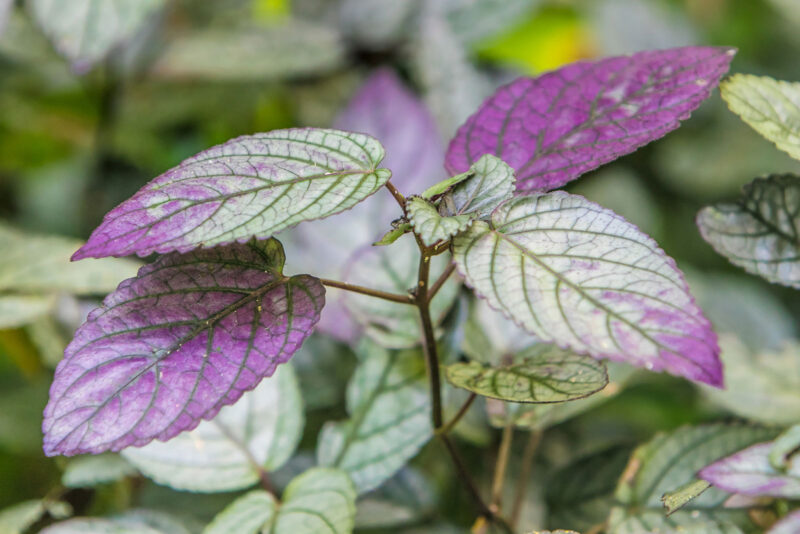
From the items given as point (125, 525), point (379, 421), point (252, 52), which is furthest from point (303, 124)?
point (125, 525)

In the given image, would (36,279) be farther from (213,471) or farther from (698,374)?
(698,374)

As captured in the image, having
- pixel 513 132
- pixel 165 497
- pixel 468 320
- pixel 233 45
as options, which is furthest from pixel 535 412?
pixel 233 45

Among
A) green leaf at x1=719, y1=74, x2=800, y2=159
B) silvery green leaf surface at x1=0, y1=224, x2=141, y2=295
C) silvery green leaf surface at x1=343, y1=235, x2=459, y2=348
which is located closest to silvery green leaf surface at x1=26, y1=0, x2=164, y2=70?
silvery green leaf surface at x1=0, y1=224, x2=141, y2=295

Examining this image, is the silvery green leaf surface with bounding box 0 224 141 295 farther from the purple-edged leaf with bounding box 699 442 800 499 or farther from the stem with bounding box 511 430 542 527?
the purple-edged leaf with bounding box 699 442 800 499

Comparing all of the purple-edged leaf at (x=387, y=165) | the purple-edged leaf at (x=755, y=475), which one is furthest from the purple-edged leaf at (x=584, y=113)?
the purple-edged leaf at (x=387, y=165)

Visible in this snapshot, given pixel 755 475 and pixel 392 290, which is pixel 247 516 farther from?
pixel 755 475

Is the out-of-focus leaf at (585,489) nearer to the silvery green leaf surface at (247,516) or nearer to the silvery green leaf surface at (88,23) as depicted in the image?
the silvery green leaf surface at (247,516)
